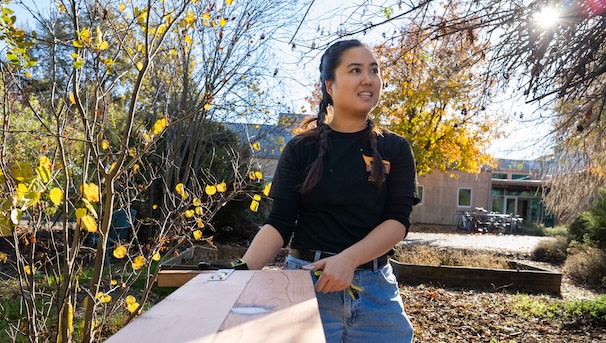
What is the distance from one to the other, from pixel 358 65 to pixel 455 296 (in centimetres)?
576

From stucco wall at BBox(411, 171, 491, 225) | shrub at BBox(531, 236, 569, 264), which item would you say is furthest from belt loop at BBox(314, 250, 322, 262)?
stucco wall at BBox(411, 171, 491, 225)

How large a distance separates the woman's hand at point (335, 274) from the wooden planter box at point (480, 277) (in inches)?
250

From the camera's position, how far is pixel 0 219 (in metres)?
1.84

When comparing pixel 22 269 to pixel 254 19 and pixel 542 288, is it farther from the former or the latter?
pixel 542 288

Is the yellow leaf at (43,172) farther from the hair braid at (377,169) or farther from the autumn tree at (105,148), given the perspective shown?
the hair braid at (377,169)

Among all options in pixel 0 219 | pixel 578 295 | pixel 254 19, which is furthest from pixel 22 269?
pixel 578 295

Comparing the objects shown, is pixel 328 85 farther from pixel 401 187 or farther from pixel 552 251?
pixel 552 251

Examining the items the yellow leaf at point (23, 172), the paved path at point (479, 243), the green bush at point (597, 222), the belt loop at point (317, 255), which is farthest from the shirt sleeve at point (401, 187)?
the paved path at point (479, 243)

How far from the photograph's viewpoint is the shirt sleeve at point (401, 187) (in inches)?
71.9

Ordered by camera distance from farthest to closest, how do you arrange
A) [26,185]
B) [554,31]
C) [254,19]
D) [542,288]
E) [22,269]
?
[542,288] → [254,19] → [554,31] → [22,269] → [26,185]

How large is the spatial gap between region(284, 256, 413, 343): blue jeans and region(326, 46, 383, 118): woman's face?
609 mm

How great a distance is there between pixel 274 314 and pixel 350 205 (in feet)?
2.86

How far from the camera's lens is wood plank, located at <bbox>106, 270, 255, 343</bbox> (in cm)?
83

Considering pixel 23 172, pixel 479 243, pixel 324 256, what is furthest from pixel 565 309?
pixel 479 243
